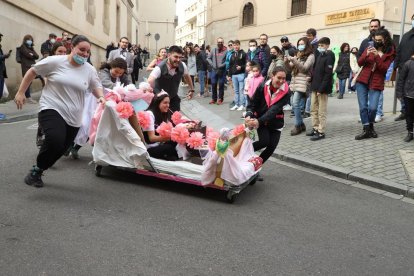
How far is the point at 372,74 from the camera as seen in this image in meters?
8.50

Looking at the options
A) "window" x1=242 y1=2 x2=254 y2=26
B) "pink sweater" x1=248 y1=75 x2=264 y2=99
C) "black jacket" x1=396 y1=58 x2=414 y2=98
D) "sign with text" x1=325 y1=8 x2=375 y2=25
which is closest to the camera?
"black jacket" x1=396 y1=58 x2=414 y2=98

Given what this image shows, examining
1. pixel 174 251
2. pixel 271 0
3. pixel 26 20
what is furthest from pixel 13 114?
pixel 271 0

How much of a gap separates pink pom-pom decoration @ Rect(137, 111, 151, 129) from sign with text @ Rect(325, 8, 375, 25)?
55.9 feet

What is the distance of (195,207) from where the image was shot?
199 inches

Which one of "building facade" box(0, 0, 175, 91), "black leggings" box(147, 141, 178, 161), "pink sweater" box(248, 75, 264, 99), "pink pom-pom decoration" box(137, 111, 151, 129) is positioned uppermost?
"building facade" box(0, 0, 175, 91)

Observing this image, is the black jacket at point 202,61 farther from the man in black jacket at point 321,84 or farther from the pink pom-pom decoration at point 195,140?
the pink pom-pom decoration at point 195,140

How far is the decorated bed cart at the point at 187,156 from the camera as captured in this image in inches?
206

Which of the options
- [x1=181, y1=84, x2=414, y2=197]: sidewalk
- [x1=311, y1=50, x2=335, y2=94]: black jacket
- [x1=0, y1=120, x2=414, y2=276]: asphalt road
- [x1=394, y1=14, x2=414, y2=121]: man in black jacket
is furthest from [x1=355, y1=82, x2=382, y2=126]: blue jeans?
[x1=0, y1=120, x2=414, y2=276]: asphalt road

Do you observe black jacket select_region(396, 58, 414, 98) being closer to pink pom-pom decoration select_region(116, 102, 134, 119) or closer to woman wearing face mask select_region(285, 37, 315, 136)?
woman wearing face mask select_region(285, 37, 315, 136)

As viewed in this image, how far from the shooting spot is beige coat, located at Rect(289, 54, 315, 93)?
360 inches

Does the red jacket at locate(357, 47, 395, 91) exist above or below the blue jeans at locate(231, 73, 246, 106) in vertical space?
above

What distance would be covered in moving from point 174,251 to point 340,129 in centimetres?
675

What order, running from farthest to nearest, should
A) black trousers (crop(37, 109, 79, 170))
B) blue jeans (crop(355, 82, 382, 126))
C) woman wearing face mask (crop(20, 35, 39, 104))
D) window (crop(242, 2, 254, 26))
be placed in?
window (crop(242, 2, 254, 26)) < woman wearing face mask (crop(20, 35, 39, 104)) < blue jeans (crop(355, 82, 382, 126)) < black trousers (crop(37, 109, 79, 170))

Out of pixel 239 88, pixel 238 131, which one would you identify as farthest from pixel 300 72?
pixel 239 88
